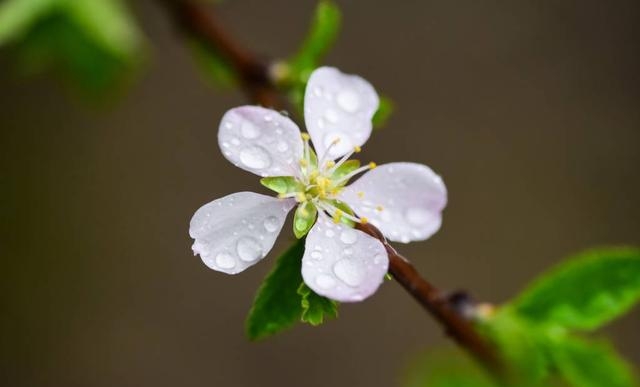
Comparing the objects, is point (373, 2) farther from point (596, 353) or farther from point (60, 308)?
point (596, 353)

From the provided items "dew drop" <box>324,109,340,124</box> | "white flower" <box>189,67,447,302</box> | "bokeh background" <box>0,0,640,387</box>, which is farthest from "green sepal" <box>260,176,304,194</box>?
"bokeh background" <box>0,0,640,387</box>

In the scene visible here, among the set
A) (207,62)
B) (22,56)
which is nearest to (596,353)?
(207,62)

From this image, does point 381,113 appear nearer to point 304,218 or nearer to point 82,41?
point 304,218

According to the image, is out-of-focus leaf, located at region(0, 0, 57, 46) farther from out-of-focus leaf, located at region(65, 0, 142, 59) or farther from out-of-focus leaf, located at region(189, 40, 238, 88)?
out-of-focus leaf, located at region(189, 40, 238, 88)

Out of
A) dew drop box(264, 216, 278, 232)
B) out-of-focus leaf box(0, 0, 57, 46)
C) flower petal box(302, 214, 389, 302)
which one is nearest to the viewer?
flower petal box(302, 214, 389, 302)

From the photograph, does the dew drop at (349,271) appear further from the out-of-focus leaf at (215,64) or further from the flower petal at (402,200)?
the out-of-focus leaf at (215,64)

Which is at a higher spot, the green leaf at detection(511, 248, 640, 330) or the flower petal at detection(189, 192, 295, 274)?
the green leaf at detection(511, 248, 640, 330)

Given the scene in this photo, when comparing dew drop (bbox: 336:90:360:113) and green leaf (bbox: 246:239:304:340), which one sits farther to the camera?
dew drop (bbox: 336:90:360:113)
